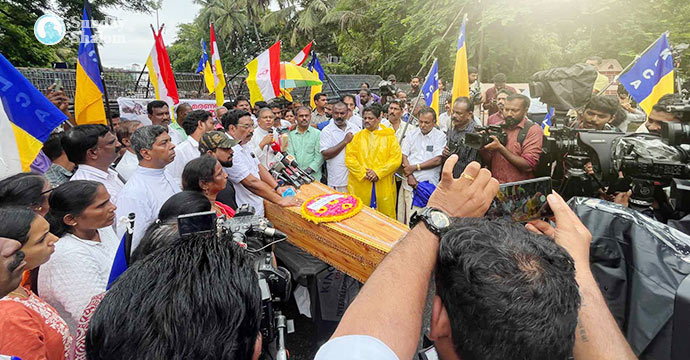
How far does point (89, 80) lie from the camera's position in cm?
387

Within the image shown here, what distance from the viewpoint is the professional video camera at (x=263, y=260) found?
3.60ft

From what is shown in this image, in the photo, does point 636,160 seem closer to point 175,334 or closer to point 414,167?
point 175,334

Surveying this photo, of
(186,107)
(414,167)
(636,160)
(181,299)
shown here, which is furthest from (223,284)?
(186,107)

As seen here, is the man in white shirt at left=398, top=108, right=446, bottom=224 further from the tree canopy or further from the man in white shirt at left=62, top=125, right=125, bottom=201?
the tree canopy

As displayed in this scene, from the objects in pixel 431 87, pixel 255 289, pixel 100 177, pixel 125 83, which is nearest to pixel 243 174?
pixel 100 177

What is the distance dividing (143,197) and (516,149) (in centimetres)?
307

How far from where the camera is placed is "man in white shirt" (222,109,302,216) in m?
3.21

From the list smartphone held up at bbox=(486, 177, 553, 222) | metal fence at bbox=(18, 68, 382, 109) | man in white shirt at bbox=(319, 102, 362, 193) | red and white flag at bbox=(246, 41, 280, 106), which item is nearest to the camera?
smartphone held up at bbox=(486, 177, 553, 222)

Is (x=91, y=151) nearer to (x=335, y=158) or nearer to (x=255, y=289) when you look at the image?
(x=255, y=289)

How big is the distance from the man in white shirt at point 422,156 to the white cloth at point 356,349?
12.5ft

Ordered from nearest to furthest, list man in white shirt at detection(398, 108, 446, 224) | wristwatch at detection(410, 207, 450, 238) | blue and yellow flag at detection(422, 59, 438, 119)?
wristwatch at detection(410, 207, 450, 238) → man in white shirt at detection(398, 108, 446, 224) → blue and yellow flag at detection(422, 59, 438, 119)

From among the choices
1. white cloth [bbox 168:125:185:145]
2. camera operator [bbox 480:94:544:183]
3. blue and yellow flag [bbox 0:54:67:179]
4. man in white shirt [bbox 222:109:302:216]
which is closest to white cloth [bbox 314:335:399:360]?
man in white shirt [bbox 222:109:302:216]

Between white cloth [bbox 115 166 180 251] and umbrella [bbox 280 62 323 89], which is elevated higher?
umbrella [bbox 280 62 323 89]

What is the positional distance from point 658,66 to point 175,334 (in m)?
5.58
